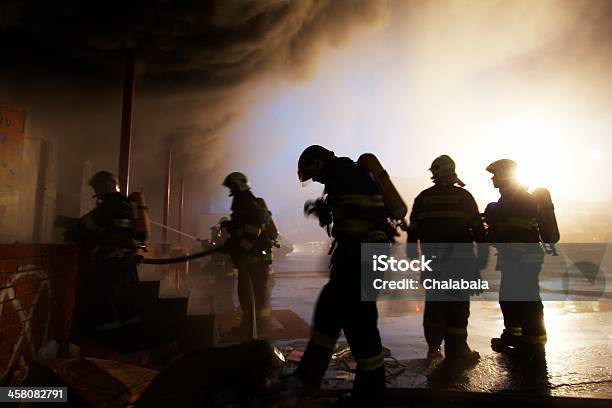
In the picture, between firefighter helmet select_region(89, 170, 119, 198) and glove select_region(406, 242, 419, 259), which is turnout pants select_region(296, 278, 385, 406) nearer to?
glove select_region(406, 242, 419, 259)

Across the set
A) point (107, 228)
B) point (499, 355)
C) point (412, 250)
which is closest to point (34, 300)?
point (107, 228)

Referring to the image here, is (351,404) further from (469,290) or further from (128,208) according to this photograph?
(128,208)

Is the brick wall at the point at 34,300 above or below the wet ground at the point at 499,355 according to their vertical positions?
above

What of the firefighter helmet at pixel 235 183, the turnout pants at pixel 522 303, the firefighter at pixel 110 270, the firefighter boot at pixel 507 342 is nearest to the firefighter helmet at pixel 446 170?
the turnout pants at pixel 522 303

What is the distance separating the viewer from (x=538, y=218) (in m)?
Result: 3.43

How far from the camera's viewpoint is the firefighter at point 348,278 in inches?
78.4

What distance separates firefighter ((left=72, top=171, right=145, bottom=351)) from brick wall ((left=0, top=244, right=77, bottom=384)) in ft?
0.67

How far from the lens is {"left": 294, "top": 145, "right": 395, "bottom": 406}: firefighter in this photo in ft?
6.53

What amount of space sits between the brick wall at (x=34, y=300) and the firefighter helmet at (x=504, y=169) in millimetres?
4146

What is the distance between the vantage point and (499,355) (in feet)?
10.4

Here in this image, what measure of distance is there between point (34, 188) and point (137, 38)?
4.58 m

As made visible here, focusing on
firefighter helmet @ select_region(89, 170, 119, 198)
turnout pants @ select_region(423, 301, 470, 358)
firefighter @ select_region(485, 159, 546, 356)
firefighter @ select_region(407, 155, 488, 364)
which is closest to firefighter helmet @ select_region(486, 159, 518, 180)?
firefighter @ select_region(485, 159, 546, 356)

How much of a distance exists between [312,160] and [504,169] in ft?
7.35

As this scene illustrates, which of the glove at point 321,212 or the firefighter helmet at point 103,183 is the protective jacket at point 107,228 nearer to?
the firefighter helmet at point 103,183
